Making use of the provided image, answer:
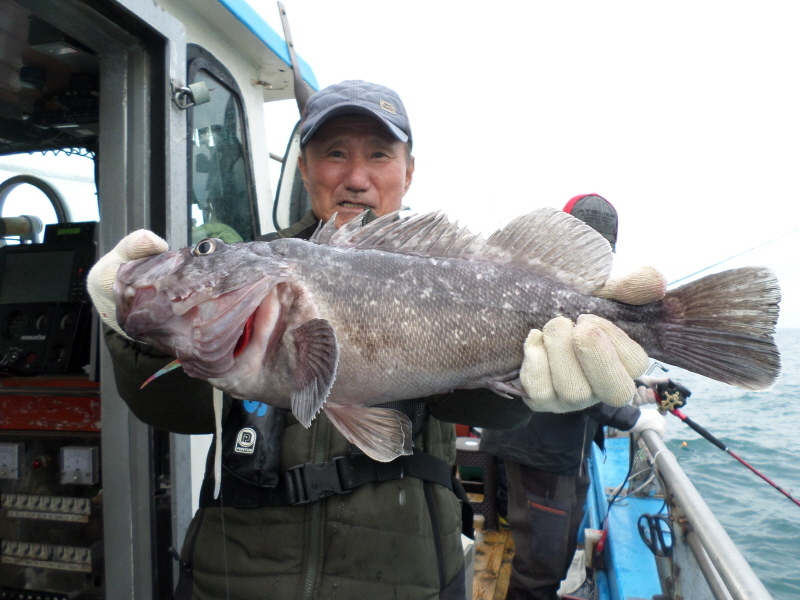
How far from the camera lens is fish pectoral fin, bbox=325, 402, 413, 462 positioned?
153 centimetres

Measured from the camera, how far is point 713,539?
2195 mm

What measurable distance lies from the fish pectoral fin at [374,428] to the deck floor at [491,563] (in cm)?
280

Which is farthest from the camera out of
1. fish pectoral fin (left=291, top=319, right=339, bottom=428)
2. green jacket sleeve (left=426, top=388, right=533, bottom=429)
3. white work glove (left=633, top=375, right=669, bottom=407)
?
white work glove (left=633, top=375, right=669, bottom=407)

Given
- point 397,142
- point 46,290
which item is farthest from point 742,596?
point 46,290

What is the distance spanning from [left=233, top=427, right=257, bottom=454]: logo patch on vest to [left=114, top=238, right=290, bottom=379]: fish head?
403 mm

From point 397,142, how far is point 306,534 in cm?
184

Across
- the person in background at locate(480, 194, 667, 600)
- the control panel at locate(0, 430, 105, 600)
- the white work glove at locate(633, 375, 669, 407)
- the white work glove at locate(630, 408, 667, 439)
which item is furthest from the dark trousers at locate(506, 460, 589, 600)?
the control panel at locate(0, 430, 105, 600)

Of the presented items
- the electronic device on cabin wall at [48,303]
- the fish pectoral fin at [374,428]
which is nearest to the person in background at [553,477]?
the fish pectoral fin at [374,428]

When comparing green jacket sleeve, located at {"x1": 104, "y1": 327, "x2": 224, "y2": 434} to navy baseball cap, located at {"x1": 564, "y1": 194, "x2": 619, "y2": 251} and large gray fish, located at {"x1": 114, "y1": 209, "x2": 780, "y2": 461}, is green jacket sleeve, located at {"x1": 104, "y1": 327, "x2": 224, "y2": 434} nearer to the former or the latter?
large gray fish, located at {"x1": 114, "y1": 209, "x2": 780, "y2": 461}

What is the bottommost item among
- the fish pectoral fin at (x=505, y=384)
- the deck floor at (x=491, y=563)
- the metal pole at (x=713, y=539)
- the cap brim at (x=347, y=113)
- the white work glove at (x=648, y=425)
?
the deck floor at (x=491, y=563)

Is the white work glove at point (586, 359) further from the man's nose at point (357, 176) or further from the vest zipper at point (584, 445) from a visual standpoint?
the vest zipper at point (584, 445)

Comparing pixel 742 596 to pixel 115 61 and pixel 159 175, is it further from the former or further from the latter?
pixel 115 61

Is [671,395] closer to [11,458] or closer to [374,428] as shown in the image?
[374,428]

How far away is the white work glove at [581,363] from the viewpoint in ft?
5.20
